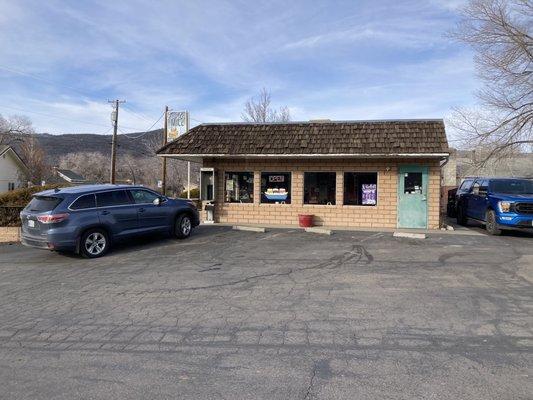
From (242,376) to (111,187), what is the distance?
921cm

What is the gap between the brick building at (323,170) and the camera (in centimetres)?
1628

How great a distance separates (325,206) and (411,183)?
3138 mm

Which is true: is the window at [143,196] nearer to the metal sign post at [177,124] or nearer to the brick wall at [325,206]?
the brick wall at [325,206]

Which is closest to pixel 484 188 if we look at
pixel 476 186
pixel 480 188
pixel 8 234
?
pixel 480 188

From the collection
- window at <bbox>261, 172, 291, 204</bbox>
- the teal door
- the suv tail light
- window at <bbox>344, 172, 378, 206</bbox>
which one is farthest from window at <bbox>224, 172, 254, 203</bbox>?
the suv tail light

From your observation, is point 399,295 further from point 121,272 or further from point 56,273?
point 56,273

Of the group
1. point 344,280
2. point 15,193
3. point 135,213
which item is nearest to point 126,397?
point 344,280

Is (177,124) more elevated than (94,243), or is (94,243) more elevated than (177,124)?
(177,124)

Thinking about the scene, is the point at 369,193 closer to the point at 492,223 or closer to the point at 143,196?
the point at 492,223

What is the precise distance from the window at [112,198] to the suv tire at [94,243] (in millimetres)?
719

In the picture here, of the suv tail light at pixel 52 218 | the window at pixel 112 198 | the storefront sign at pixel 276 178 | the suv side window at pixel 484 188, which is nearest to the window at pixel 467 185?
the suv side window at pixel 484 188

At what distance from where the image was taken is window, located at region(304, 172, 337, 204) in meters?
17.3

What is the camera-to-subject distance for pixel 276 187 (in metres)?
17.8

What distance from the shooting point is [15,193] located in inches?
668
